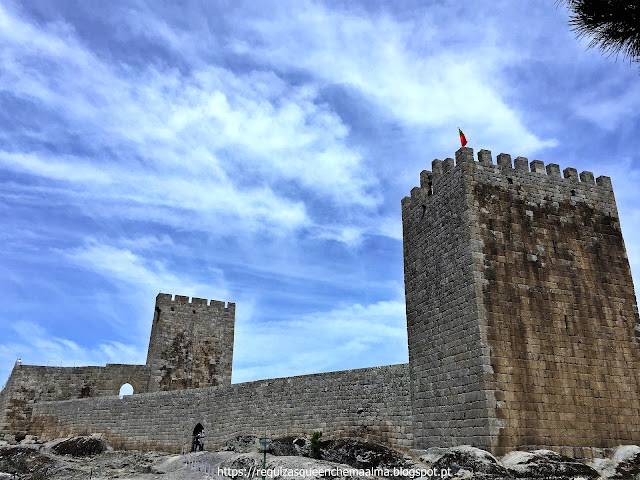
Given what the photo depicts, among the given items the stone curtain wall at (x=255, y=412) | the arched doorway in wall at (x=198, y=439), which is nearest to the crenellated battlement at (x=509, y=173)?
the stone curtain wall at (x=255, y=412)

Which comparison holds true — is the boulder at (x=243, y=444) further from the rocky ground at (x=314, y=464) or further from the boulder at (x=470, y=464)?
the boulder at (x=470, y=464)

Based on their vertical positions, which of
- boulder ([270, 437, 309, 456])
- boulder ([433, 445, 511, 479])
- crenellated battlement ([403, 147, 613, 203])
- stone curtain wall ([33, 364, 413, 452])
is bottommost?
boulder ([433, 445, 511, 479])

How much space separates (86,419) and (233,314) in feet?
28.6

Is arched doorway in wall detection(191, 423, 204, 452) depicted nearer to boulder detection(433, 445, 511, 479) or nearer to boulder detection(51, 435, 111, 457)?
boulder detection(51, 435, 111, 457)

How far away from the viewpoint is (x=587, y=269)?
13.9 meters

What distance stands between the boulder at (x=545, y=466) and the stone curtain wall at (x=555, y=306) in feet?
1.34

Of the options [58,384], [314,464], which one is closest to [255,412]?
[314,464]

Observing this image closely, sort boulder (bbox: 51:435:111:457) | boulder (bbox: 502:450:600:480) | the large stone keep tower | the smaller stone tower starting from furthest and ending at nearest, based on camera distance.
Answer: the smaller stone tower < boulder (bbox: 51:435:111:457) < the large stone keep tower < boulder (bbox: 502:450:600:480)

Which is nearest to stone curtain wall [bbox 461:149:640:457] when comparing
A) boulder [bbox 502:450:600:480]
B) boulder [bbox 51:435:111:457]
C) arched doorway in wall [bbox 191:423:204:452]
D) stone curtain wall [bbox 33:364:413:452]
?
boulder [bbox 502:450:600:480]

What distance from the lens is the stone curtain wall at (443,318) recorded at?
11.9 meters

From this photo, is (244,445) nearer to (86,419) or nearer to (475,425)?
(475,425)

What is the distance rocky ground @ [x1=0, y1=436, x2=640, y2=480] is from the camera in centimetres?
1058

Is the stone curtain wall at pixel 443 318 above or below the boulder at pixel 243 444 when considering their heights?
above

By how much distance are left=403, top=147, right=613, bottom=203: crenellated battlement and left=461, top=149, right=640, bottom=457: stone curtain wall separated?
0.13ft
